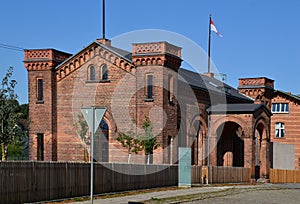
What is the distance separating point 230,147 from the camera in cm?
5156

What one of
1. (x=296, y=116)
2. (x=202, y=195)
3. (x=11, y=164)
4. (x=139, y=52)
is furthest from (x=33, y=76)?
(x=296, y=116)

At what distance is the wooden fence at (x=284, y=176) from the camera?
48.9 meters

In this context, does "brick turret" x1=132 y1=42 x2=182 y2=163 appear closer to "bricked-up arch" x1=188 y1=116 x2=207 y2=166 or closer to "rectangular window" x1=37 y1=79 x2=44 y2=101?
"bricked-up arch" x1=188 y1=116 x2=207 y2=166

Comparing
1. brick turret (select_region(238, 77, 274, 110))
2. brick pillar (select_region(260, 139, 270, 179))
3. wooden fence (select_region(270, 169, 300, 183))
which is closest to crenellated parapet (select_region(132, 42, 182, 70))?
brick pillar (select_region(260, 139, 270, 179))

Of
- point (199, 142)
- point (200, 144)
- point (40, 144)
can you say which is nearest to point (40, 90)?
point (40, 144)

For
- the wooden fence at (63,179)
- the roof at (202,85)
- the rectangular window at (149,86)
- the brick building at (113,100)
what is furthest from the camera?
the roof at (202,85)

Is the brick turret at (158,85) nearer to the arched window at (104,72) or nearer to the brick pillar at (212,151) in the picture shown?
the arched window at (104,72)

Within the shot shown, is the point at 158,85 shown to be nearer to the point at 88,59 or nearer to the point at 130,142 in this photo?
the point at 130,142

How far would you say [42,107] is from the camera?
4125 cm

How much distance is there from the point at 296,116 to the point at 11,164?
49786 millimetres

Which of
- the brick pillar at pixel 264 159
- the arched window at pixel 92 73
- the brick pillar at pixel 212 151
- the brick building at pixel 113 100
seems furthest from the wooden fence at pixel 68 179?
the brick pillar at pixel 264 159

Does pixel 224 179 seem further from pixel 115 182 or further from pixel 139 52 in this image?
pixel 115 182

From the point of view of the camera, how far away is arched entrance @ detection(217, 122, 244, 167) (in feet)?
165

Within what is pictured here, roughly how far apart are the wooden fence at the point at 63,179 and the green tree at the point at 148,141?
5.68 m
